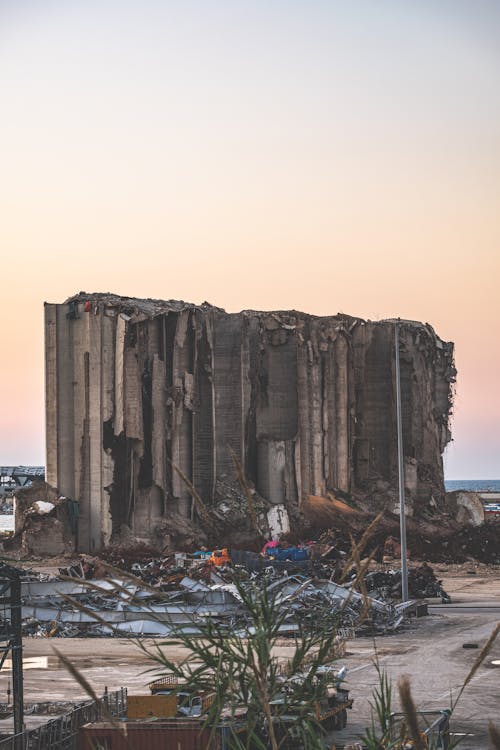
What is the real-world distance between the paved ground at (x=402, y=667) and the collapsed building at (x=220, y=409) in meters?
25.6

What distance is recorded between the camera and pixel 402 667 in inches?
1120

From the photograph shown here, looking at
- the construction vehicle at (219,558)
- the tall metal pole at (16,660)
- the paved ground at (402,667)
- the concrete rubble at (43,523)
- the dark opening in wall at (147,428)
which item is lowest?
the paved ground at (402,667)

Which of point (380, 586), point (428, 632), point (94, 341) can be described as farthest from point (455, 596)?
point (94, 341)

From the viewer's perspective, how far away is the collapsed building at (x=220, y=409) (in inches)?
2456

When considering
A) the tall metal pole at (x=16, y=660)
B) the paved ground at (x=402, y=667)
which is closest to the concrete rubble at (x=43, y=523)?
the paved ground at (x=402, y=667)

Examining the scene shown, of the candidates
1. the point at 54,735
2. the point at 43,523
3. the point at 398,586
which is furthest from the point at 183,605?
the point at 43,523

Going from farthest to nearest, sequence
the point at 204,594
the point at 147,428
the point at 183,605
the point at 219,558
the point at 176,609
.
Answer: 1. the point at 147,428
2. the point at 219,558
3. the point at 204,594
4. the point at 176,609
5. the point at 183,605

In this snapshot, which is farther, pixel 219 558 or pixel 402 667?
pixel 219 558

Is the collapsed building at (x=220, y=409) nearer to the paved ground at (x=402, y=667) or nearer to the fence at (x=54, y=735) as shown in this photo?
the paved ground at (x=402, y=667)

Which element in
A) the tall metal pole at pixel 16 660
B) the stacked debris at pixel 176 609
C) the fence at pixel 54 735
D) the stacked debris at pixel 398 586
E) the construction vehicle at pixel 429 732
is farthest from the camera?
the stacked debris at pixel 398 586

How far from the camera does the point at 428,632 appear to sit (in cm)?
3484

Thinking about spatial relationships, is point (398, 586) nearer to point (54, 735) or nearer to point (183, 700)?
point (183, 700)

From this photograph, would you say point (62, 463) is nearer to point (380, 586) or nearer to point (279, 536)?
point (279, 536)

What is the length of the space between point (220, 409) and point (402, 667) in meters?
40.0
